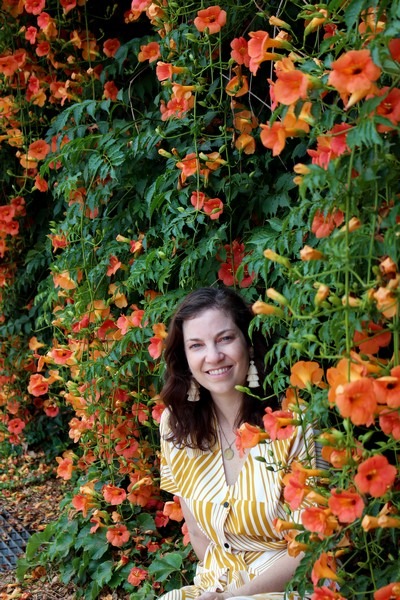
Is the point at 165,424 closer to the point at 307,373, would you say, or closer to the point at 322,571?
the point at 307,373

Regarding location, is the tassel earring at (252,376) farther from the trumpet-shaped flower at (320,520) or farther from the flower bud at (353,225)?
the flower bud at (353,225)

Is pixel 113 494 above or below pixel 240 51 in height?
below

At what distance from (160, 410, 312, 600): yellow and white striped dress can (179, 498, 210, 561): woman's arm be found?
47 millimetres

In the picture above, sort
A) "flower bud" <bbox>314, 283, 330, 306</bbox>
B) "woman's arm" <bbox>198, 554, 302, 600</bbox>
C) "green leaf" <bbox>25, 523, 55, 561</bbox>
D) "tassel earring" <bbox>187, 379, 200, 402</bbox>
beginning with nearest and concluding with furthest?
"flower bud" <bbox>314, 283, 330, 306</bbox>
"woman's arm" <bbox>198, 554, 302, 600</bbox>
"tassel earring" <bbox>187, 379, 200, 402</bbox>
"green leaf" <bbox>25, 523, 55, 561</bbox>

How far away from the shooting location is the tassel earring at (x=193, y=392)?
285 centimetres

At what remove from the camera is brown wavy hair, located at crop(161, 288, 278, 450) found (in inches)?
106

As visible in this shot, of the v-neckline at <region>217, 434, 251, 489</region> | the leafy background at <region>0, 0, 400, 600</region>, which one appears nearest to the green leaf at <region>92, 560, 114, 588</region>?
the leafy background at <region>0, 0, 400, 600</region>

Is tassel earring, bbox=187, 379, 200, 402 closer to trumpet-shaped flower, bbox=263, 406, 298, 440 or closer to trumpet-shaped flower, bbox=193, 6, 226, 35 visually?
trumpet-shaped flower, bbox=263, 406, 298, 440

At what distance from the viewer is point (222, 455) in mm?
2785

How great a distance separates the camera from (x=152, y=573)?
330cm

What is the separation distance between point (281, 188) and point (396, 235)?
49.6 inches

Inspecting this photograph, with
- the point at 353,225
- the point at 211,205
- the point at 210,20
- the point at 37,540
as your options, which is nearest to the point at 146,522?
the point at 37,540

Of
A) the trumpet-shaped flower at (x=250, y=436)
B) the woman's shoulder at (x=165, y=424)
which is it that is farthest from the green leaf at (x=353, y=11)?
the woman's shoulder at (x=165, y=424)

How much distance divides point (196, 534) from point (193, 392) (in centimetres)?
50
